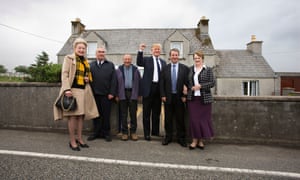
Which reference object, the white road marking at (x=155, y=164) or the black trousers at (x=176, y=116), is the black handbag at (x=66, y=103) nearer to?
the white road marking at (x=155, y=164)

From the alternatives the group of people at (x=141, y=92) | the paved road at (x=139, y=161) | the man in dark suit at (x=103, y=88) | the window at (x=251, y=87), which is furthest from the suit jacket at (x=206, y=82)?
the window at (x=251, y=87)

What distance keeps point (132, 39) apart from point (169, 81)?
14735 mm

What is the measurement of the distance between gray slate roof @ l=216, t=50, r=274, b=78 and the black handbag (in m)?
15.6

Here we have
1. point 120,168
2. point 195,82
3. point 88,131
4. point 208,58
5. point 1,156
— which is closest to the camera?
point 120,168

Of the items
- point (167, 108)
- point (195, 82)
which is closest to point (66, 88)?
point (167, 108)

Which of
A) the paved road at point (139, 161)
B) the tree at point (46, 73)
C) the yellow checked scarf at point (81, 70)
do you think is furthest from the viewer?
the tree at point (46, 73)

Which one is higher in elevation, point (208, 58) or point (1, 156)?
point (208, 58)

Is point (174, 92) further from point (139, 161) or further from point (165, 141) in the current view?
point (139, 161)

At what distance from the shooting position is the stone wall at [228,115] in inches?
144

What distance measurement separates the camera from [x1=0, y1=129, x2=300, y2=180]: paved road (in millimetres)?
2336

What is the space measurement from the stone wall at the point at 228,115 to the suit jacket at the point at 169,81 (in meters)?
1.05

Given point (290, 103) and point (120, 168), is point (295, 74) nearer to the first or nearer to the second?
point (290, 103)

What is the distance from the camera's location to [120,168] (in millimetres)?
2482

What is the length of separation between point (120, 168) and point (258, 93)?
17.8 metres
